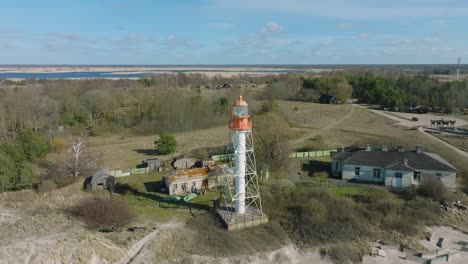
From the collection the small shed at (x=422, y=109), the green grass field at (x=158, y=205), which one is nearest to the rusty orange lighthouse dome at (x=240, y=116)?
the green grass field at (x=158, y=205)

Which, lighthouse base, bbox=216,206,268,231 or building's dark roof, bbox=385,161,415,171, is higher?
building's dark roof, bbox=385,161,415,171

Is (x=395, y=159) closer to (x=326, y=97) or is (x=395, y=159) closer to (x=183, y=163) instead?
(x=183, y=163)

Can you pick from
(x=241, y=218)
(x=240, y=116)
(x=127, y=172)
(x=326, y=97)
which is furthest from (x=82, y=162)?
(x=326, y=97)

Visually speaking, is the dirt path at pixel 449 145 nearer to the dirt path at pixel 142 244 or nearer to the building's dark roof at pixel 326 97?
the building's dark roof at pixel 326 97

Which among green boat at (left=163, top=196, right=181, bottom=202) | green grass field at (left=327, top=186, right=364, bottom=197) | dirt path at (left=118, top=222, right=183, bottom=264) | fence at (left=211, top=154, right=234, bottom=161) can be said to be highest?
fence at (left=211, top=154, right=234, bottom=161)

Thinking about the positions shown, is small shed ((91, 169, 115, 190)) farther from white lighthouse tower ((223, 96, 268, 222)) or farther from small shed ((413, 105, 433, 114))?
small shed ((413, 105, 433, 114))

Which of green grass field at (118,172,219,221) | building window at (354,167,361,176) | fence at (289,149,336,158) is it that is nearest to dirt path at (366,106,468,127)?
fence at (289,149,336,158)

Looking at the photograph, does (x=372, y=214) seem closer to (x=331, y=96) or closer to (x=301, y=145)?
(x=301, y=145)
